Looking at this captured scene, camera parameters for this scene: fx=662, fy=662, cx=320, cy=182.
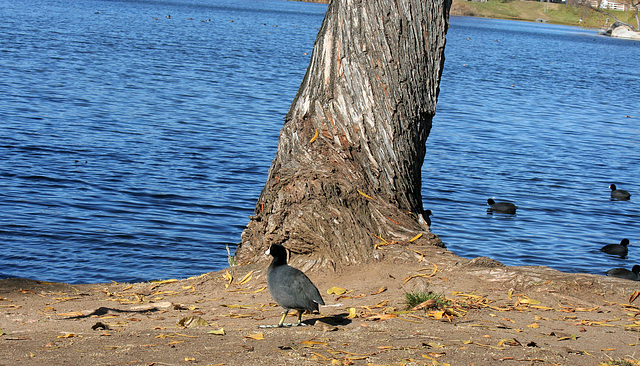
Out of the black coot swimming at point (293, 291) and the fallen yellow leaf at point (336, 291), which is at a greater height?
the black coot swimming at point (293, 291)

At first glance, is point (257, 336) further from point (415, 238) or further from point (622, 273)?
point (622, 273)

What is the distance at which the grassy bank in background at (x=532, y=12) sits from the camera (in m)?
137

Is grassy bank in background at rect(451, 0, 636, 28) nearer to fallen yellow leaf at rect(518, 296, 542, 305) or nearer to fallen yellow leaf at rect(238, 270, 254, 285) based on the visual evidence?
fallen yellow leaf at rect(238, 270, 254, 285)

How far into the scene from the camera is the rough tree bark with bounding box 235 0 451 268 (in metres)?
6.74

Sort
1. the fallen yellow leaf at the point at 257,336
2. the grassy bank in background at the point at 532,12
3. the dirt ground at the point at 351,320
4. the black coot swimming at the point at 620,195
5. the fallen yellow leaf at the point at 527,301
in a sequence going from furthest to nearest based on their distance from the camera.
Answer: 1. the grassy bank in background at the point at 532,12
2. the black coot swimming at the point at 620,195
3. the fallen yellow leaf at the point at 527,301
4. the fallen yellow leaf at the point at 257,336
5. the dirt ground at the point at 351,320

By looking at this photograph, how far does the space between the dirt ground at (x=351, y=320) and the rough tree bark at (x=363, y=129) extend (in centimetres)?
43

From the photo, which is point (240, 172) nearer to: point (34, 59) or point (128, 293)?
point (128, 293)

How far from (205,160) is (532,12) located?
144315 mm

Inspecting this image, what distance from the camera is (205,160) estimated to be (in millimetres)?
17062

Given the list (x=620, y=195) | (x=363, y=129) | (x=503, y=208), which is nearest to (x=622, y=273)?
(x=503, y=208)

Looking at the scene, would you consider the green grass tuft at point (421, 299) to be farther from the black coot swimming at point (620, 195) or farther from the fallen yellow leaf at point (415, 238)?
the black coot swimming at point (620, 195)

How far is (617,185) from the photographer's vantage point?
18.2m

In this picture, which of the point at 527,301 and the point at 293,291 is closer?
the point at 293,291

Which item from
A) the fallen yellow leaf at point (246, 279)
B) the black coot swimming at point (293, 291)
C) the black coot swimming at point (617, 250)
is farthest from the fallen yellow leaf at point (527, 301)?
the black coot swimming at point (617, 250)
